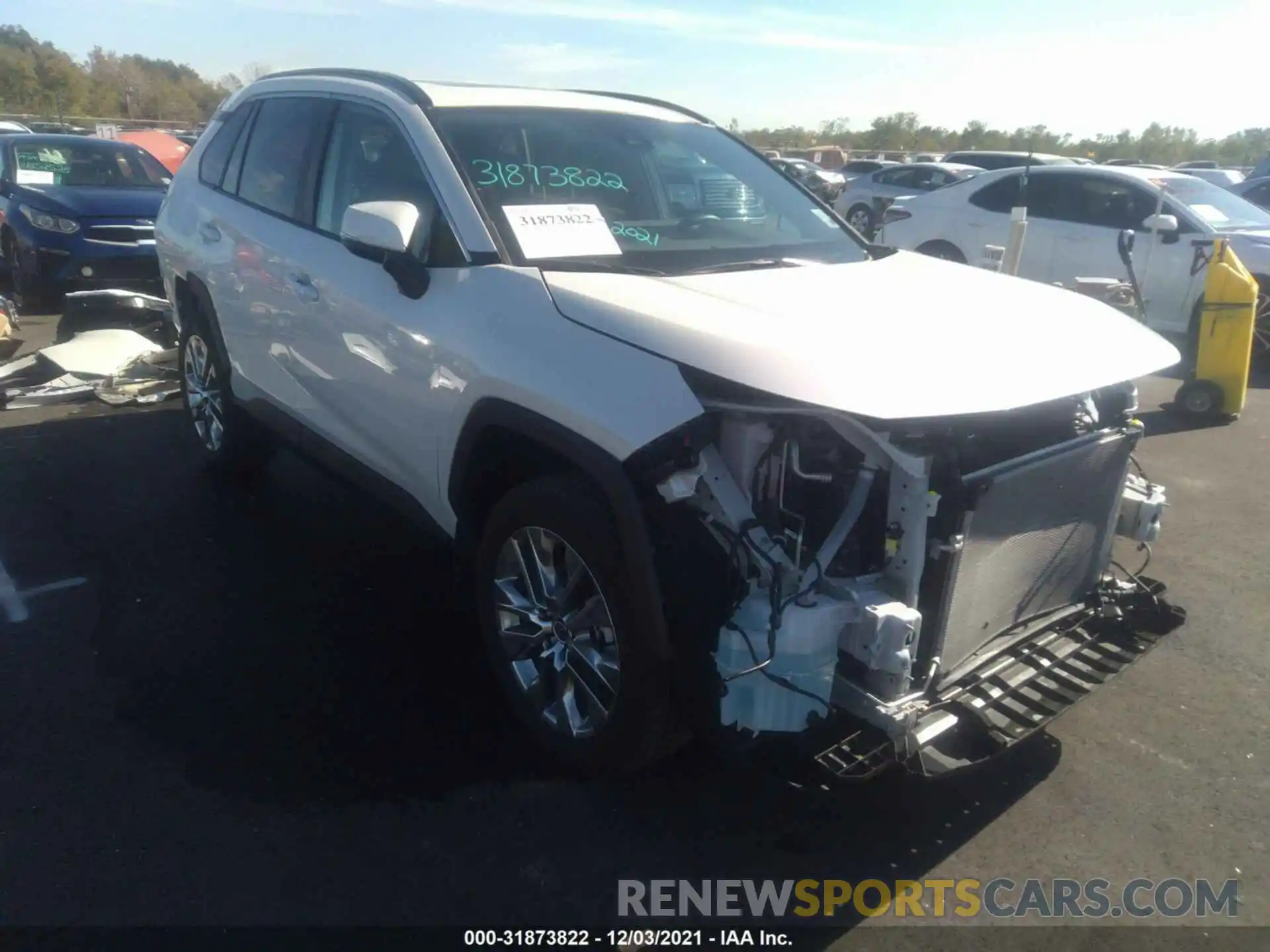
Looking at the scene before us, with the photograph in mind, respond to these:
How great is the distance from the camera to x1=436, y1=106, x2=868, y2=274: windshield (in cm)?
325

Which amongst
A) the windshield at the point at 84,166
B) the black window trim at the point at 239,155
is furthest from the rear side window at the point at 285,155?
the windshield at the point at 84,166

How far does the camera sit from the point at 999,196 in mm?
10508

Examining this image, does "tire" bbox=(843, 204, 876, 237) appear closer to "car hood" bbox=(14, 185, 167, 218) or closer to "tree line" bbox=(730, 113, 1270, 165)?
"car hood" bbox=(14, 185, 167, 218)

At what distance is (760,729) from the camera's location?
8.17 feet

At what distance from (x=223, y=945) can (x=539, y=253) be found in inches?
82.9

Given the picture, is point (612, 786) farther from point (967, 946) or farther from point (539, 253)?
point (539, 253)

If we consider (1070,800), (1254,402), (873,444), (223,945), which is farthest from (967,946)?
(1254,402)

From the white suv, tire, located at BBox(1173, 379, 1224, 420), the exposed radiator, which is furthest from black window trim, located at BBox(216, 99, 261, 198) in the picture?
tire, located at BBox(1173, 379, 1224, 420)

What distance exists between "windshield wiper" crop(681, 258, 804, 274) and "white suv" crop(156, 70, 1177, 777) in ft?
0.09

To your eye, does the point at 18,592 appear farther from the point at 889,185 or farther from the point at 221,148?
the point at 889,185

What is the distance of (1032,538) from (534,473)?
150 cm

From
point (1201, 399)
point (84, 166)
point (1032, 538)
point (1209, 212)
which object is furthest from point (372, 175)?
point (84, 166)

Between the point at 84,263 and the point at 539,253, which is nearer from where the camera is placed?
the point at 539,253

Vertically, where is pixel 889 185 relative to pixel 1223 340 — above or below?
above
